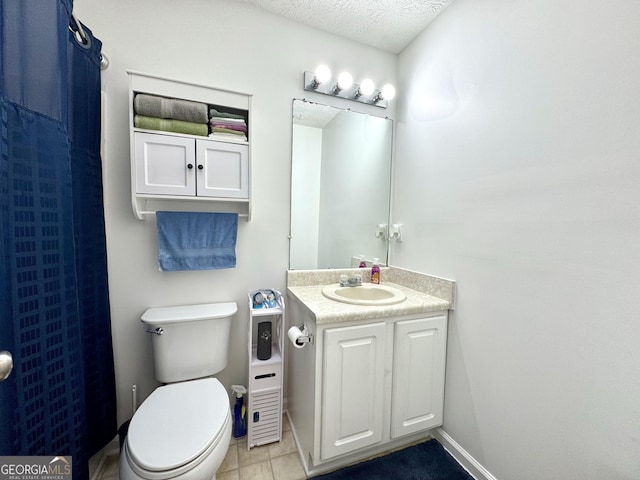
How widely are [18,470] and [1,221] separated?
0.69 meters

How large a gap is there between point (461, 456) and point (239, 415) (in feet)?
4.07

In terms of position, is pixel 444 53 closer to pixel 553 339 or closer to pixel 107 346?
pixel 553 339

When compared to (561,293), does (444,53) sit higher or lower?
higher

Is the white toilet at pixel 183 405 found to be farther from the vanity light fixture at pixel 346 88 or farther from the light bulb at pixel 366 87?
the light bulb at pixel 366 87

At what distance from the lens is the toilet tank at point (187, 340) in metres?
1.26

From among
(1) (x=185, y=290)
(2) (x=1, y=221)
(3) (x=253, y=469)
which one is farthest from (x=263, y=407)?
(2) (x=1, y=221)

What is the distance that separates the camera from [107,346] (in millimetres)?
1263

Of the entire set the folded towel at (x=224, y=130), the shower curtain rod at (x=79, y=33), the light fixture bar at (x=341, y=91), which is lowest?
the folded towel at (x=224, y=130)

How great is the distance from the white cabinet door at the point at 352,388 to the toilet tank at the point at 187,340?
2.01 feet

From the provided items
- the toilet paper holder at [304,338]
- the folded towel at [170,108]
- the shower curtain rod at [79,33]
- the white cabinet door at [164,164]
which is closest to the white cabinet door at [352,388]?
the toilet paper holder at [304,338]

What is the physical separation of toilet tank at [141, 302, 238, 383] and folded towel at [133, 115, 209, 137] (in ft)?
3.09

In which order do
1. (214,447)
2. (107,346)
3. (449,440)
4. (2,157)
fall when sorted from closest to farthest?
(2,157) → (214,447) → (107,346) → (449,440)

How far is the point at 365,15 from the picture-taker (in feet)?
4.96

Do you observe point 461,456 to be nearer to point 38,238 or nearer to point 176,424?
point 176,424
